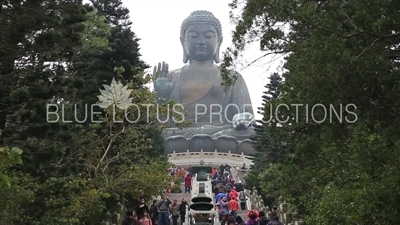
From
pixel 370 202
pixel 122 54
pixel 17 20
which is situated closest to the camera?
pixel 370 202

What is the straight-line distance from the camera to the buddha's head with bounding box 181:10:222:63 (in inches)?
1576

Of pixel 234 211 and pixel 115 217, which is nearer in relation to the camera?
pixel 115 217

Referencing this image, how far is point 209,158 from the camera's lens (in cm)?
3606

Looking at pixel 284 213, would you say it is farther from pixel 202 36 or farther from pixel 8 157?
pixel 202 36

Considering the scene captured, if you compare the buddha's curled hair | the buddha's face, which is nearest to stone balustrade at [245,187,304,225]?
the buddha's face

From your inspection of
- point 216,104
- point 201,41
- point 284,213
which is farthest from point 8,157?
point 201,41

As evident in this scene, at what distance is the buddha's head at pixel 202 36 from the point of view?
40031mm

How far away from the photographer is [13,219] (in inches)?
334

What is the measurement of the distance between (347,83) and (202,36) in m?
33.5

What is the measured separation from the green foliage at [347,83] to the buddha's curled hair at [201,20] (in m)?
32.3

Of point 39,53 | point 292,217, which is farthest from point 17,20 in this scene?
point 292,217

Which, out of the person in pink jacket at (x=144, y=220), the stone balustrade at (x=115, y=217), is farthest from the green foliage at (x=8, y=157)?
the stone balustrade at (x=115, y=217)

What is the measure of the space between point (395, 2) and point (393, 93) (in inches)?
37.0

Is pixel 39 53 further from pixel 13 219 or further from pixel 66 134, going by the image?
pixel 13 219
